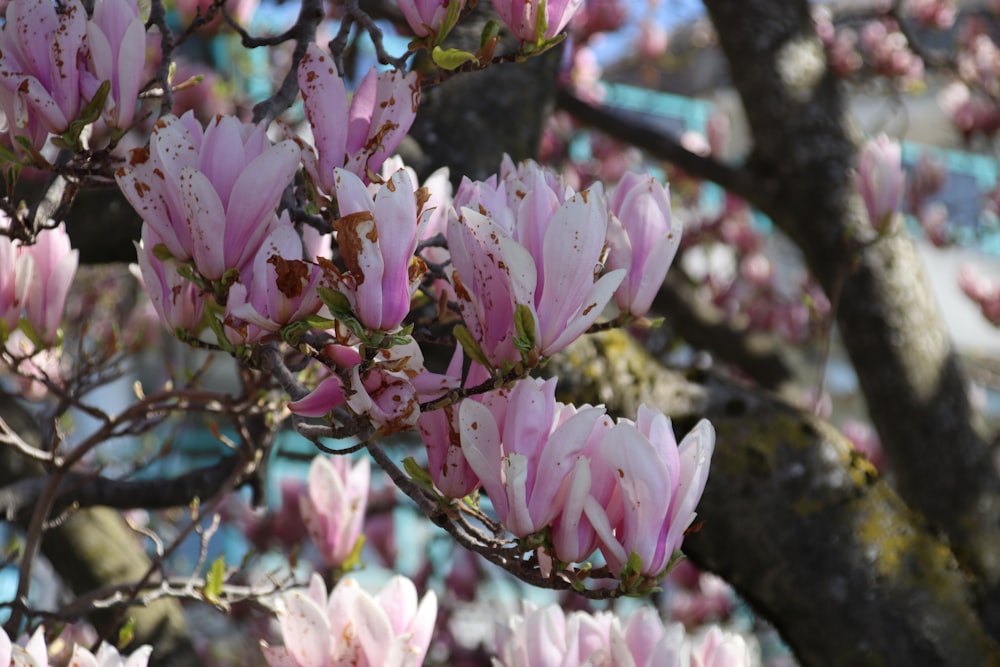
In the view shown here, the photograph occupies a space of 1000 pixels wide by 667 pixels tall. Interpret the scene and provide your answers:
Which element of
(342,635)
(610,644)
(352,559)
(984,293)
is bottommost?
(984,293)

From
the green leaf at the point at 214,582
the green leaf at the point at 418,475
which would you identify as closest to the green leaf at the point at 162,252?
the green leaf at the point at 418,475

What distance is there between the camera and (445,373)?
125 centimetres

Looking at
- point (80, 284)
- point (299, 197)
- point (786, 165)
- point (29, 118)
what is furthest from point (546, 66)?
point (80, 284)

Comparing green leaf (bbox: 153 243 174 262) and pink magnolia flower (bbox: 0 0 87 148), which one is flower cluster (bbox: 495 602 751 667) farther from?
pink magnolia flower (bbox: 0 0 87 148)

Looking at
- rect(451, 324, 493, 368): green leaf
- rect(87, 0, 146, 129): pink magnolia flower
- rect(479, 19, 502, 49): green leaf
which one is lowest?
rect(451, 324, 493, 368): green leaf

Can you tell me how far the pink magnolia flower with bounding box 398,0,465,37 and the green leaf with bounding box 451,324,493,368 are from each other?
0.93ft

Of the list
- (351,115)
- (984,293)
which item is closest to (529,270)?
(351,115)

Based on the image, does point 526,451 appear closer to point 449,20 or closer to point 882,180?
point 449,20

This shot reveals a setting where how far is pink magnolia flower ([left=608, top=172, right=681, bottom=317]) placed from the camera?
3.08ft

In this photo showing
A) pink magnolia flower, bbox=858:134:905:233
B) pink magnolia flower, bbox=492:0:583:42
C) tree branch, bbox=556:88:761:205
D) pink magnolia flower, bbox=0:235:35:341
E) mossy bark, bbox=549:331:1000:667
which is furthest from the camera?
tree branch, bbox=556:88:761:205

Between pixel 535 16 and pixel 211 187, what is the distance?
337mm

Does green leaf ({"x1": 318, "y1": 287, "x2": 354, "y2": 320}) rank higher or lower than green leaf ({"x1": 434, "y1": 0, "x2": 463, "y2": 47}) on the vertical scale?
lower

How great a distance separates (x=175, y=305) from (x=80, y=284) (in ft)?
10.8

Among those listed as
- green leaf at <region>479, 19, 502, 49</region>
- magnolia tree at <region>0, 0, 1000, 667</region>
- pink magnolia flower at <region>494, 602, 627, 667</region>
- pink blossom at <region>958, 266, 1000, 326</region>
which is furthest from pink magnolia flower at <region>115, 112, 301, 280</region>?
pink blossom at <region>958, 266, 1000, 326</region>
